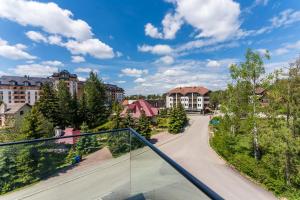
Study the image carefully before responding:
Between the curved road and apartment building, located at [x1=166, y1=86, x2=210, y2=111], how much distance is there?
1288 inches

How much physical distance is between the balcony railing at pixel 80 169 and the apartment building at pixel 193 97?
4531 centimetres

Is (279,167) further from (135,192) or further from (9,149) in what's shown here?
(9,149)

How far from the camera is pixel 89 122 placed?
1107 inches

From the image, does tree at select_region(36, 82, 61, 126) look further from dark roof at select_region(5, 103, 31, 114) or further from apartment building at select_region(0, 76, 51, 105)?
apartment building at select_region(0, 76, 51, 105)

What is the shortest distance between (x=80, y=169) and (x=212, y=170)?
9298 millimetres

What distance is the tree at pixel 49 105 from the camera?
78.6 feet

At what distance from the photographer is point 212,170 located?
1080cm

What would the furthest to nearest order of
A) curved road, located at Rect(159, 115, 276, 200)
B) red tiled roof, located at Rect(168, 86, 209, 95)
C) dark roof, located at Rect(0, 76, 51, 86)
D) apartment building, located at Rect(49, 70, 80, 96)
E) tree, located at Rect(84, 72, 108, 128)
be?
red tiled roof, located at Rect(168, 86, 209, 95), apartment building, located at Rect(49, 70, 80, 96), dark roof, located at Rect(0, 76, 51, 86), tree, located at Rect(84, 72, 108, 128), curved road, located at Rect(159, 115, 276, 200)

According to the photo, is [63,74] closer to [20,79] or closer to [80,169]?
[20,79]

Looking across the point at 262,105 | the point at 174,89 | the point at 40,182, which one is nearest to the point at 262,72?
the point at 262,105

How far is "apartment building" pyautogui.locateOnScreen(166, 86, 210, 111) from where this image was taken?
49.2 m

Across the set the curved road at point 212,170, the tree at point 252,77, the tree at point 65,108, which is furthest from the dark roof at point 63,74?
the tree at point 252,77

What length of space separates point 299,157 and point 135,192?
32.7 ft

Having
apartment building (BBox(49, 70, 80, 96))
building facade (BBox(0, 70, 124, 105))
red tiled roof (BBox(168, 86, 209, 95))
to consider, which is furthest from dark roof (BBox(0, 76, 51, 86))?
red tiled roof (BBox(168, 86, 209, 95))
